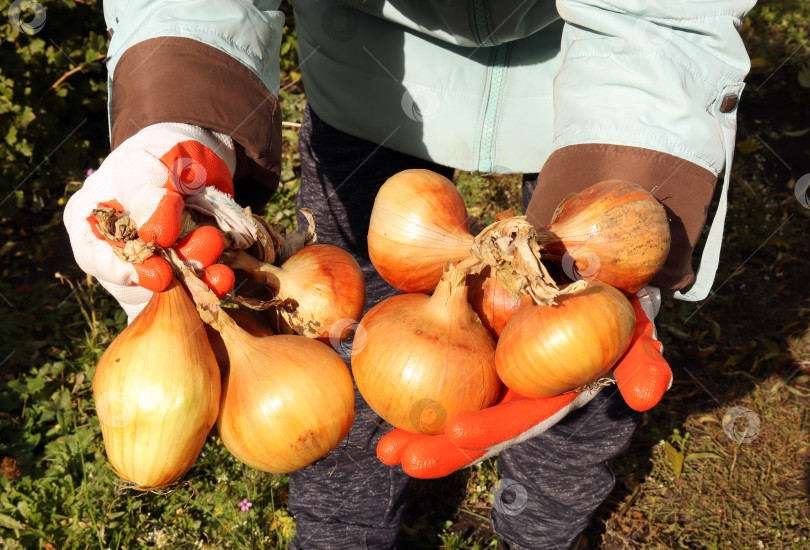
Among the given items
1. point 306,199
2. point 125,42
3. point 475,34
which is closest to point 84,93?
point 306,199

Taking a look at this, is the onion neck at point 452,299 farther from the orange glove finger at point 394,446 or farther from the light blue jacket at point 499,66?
the light blue jacket at point 499,66

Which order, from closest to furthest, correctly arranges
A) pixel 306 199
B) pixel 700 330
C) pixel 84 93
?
pixel 306 199 < pixel 700 330 < pixel 84 93

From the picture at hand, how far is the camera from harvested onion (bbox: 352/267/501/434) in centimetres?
112

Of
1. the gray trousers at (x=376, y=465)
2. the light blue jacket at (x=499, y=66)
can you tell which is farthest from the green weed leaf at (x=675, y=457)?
the light blue jacket at (x=499, y=66)

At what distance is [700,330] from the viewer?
10.2 feet

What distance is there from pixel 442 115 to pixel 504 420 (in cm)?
99

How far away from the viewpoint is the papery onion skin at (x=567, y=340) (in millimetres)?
1065

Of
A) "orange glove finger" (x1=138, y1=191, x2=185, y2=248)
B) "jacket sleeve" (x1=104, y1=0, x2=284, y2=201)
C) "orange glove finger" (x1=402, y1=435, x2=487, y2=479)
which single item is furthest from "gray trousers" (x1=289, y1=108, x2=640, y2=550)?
"orange glove finger" (x1=138, y1=191, x2=185, y2=248)

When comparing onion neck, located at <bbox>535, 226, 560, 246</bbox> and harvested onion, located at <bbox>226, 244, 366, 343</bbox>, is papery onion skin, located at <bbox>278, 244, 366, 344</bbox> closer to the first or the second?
A: harvested onion, located at <bbox>226, 244, 366, 343</bbox>

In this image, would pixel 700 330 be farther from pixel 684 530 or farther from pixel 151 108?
pixel 151 108

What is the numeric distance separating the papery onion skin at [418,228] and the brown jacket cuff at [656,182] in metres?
0.23

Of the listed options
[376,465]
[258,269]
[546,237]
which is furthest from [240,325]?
[376,465]

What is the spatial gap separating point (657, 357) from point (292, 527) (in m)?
1.68

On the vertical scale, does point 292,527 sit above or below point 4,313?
below
